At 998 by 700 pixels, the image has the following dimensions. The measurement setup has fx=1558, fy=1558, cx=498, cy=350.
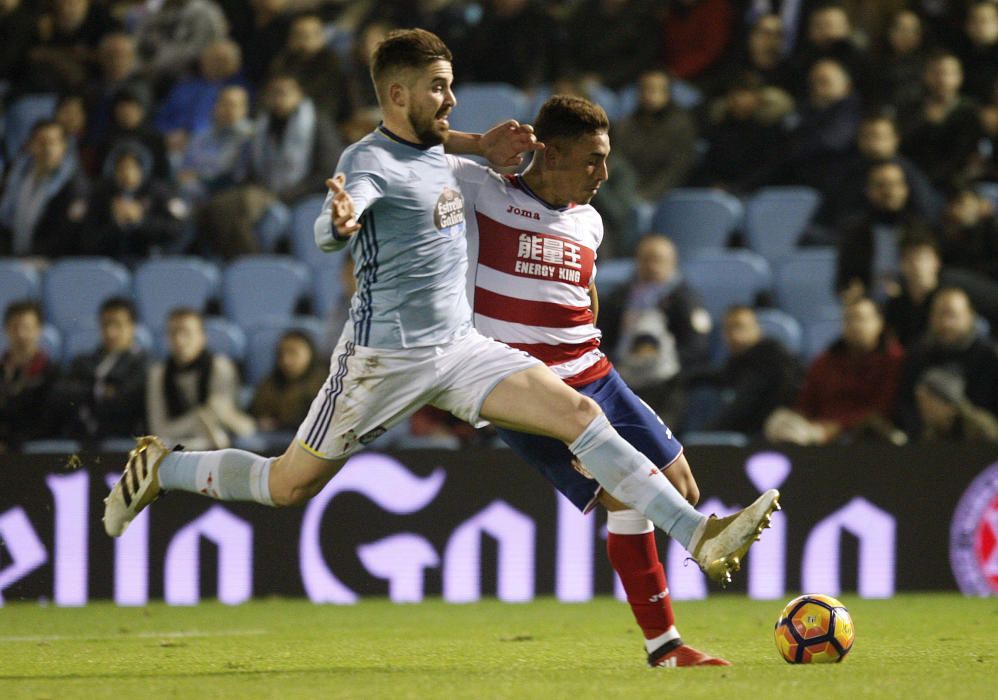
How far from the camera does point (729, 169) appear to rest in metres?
11.5

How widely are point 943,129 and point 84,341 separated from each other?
19.8ft

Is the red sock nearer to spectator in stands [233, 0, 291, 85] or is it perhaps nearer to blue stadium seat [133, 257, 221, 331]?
blue stadium seat [133, 257, 221, 331]

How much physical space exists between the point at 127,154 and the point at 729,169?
4.45m

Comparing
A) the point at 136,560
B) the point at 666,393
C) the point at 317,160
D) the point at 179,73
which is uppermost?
the point at 179,73

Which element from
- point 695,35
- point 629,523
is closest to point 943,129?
point 695,35

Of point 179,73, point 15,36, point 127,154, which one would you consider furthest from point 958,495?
point 15,36

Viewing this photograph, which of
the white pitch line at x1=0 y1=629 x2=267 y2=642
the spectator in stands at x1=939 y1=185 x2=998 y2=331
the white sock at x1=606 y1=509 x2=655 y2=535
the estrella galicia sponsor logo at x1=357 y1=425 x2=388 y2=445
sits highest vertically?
the spectator in stands at x1=939 y1=185 x2=998 y2=331

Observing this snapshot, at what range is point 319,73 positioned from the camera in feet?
40.4

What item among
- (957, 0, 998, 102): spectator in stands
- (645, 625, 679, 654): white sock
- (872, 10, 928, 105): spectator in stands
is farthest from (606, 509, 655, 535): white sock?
(957, 0, 998, 102): spectator in stands

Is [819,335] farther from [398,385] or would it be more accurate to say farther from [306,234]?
[398,385]

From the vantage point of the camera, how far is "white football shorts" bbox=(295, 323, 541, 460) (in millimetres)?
5148

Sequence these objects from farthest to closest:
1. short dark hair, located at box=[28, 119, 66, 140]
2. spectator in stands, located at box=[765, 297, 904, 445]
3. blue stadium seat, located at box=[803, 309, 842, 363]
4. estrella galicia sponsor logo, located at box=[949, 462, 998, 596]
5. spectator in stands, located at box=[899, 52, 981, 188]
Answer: short dark hair, located at box=[28, 119, 66, 140] < spectator in stands, located at box=[899, 52, 981, 188] < blue stadium seat, located at box=[803, 309, 842, 363] < spectator in stands, located at box=[765, 297, 904, 445] < estrella galicia sponsor logo, located at box=[949, 462, 998, 596]

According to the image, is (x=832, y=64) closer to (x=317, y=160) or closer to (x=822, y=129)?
(x=822, y=129)

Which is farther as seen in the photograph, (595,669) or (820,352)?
(820,352)
